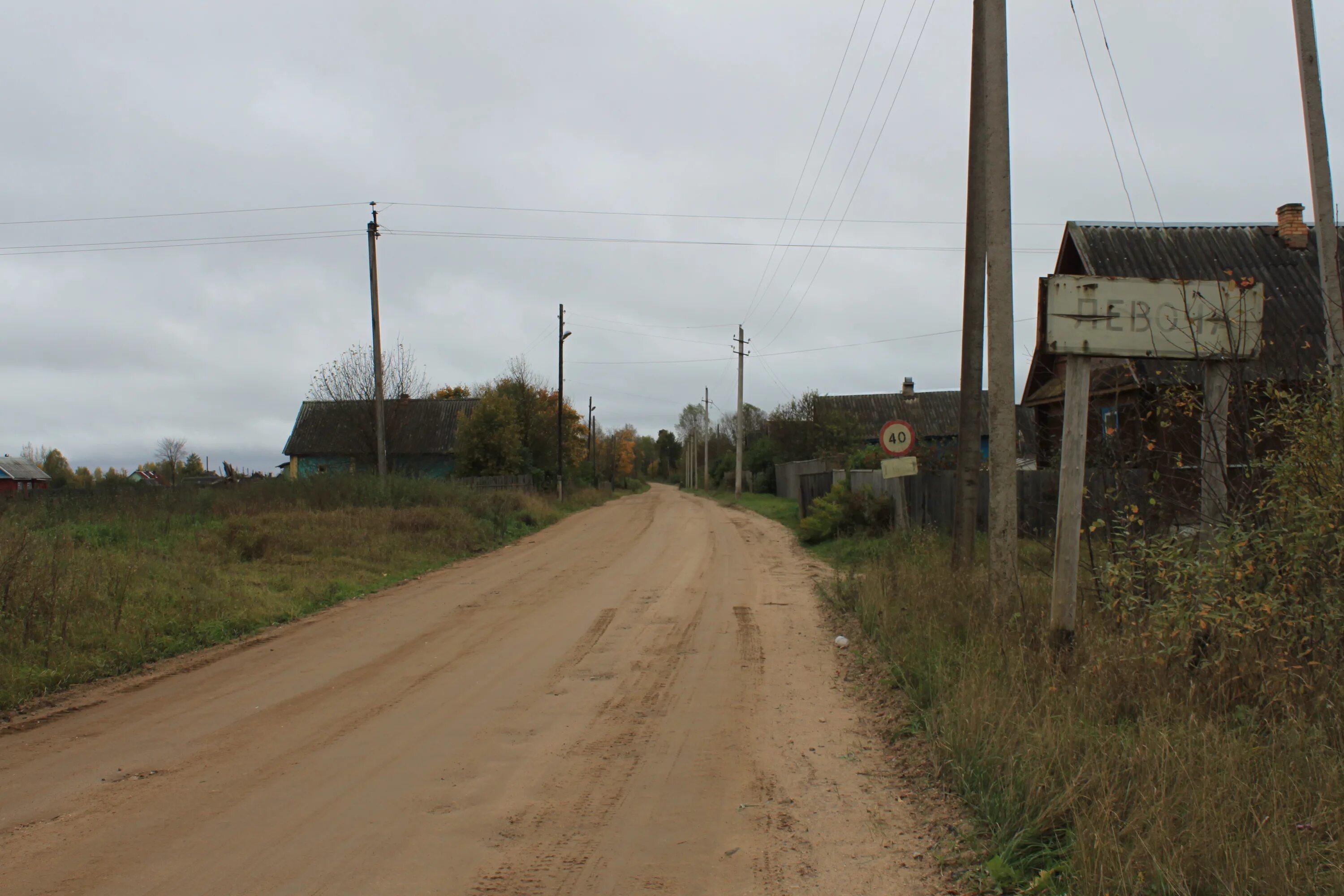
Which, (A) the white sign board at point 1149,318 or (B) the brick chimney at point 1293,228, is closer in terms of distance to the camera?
(A) the white sign board at point 1149,318

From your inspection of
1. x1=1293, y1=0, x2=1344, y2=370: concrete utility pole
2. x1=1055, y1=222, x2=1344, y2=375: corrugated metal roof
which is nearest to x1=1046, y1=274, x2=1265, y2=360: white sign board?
x1=1293, y1=0, x2=1344, y2=370: concrete utility pole

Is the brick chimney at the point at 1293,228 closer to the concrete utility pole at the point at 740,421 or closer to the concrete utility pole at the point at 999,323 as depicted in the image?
the concrete utility pole at the point at 999,323

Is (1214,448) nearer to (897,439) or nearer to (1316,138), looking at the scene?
(1316,138)

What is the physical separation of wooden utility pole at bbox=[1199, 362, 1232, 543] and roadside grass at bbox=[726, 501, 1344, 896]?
950mm

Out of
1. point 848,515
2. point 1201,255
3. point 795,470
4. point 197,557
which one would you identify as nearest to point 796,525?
point 848,515

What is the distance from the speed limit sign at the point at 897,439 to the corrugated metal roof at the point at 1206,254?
6683mm

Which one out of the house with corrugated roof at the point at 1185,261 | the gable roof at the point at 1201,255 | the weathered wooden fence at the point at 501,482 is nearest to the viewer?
the house with corrugated roof at the point at 1185,261

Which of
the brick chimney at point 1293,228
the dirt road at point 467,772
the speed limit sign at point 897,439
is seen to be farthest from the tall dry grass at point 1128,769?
the brick chimney at point 1293,228

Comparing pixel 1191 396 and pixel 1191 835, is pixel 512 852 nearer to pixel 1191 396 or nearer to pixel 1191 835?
pixel 1191 835

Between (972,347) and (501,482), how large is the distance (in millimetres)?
27800

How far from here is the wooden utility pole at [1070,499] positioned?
6.30 metres

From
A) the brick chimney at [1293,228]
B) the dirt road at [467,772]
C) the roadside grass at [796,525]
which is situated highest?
the brick chimney at [1293,228]

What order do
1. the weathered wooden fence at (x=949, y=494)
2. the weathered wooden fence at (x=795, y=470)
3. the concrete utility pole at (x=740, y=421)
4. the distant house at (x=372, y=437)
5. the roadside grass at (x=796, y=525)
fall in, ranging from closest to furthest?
the weathered wooden fence at (x=949, y=494) < the roadside grass at (x=796, y=525) < the weathered wooden fence at (x=795, y=470) < the distant house at (x=372, y=437) < the concrete utility pole at (x=740, y=421)

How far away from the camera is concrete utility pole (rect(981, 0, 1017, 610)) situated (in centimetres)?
808
